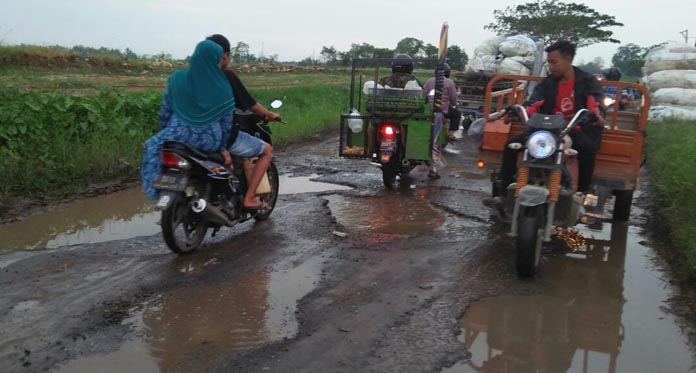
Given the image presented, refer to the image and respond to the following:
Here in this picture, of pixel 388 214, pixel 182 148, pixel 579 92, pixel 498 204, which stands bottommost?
pixel 388 214

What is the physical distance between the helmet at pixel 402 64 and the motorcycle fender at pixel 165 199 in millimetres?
4317

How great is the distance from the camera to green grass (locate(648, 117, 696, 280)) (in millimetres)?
4969

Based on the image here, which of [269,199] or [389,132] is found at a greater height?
[389,132]

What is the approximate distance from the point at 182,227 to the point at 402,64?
14.2 feet

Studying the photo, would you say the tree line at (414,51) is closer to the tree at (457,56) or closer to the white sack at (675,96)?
the tree at (457,56)

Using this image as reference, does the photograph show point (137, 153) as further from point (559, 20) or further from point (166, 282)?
point (559, 20)

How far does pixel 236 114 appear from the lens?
5.62 m

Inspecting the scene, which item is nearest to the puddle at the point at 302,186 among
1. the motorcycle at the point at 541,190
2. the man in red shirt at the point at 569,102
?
the man in red shirt at the point at 569,102

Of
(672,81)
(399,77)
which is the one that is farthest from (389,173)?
(672,81)

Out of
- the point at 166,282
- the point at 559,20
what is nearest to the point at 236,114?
the point at 166,282

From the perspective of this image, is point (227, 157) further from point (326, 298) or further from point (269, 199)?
point (326, 298)

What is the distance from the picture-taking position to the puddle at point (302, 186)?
24.8 feet

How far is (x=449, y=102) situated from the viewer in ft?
29.3

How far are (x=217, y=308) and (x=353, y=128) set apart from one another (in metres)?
4.43
